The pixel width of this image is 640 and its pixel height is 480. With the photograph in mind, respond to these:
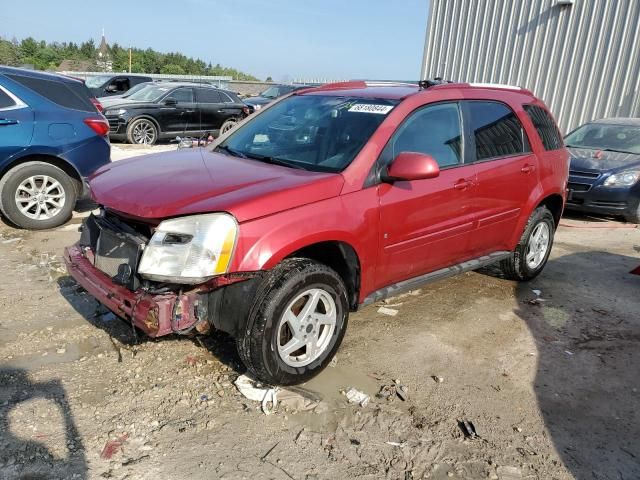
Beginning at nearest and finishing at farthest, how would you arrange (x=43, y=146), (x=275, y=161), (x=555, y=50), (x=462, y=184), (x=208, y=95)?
(x=275, y=161)
(x=462, y=184)
(x=43, y=146)
(x=555, y=50)
(x=208, y=95)

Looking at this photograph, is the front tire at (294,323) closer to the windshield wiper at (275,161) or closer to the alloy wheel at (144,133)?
the windshield wiper at (275,161)

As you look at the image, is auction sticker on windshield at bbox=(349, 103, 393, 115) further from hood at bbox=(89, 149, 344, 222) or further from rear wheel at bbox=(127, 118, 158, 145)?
rear wheel at bbox=(127, 118, 158, 145)

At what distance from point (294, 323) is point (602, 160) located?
7.24 meters

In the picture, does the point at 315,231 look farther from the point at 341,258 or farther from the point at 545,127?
the point at 545,127

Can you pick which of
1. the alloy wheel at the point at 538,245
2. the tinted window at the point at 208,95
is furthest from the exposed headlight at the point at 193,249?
the tinted window at the point at 208,95

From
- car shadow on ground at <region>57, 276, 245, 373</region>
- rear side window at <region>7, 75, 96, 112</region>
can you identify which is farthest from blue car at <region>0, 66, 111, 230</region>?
car shadow on ground at <region>57, 276, 245, 373</region>

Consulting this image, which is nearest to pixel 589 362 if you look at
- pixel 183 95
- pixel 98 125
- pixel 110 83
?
pixel 98 125

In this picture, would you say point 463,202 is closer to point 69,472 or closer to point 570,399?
point 570,399

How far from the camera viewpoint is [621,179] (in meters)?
8.09

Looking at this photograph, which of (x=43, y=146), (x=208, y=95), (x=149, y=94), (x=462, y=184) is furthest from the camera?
(x=208, y=95)

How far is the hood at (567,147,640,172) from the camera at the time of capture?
8203 millimetres

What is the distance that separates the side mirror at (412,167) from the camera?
3271mm

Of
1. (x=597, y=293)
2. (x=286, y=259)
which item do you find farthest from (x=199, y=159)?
(x=597, y=293)

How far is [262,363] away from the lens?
2.97 meters
